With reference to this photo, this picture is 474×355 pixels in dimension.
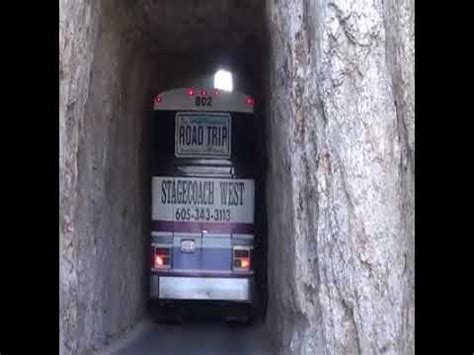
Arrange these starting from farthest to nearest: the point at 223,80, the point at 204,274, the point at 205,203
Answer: the point at 223,80 < the point at 205,203 < the point at 204,274

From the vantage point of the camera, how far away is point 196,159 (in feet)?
47.3

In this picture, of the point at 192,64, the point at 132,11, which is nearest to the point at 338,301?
the point at 132,11

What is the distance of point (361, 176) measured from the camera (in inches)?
315

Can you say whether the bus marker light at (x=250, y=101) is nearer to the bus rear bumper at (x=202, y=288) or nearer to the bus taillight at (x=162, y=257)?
the bus taillight at (x=162, y=257)

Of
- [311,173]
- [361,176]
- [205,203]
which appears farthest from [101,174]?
[361,176]

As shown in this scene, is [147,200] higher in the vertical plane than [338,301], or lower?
higher

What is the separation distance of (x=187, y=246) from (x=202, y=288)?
2.37 feet

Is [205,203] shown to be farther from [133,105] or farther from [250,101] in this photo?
[133,105]

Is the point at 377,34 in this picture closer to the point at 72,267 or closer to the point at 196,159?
the point at 72,267

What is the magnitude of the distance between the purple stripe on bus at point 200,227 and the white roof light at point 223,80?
231cm

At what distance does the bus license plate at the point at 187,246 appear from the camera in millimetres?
14367

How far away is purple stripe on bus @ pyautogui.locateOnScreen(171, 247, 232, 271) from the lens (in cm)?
1432

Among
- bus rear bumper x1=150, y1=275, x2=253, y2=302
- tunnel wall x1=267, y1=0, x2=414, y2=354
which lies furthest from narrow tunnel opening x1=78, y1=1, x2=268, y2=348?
tunnel wall x1=267, y1=0, x2=414, y2=354

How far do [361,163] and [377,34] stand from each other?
46.3 inches
